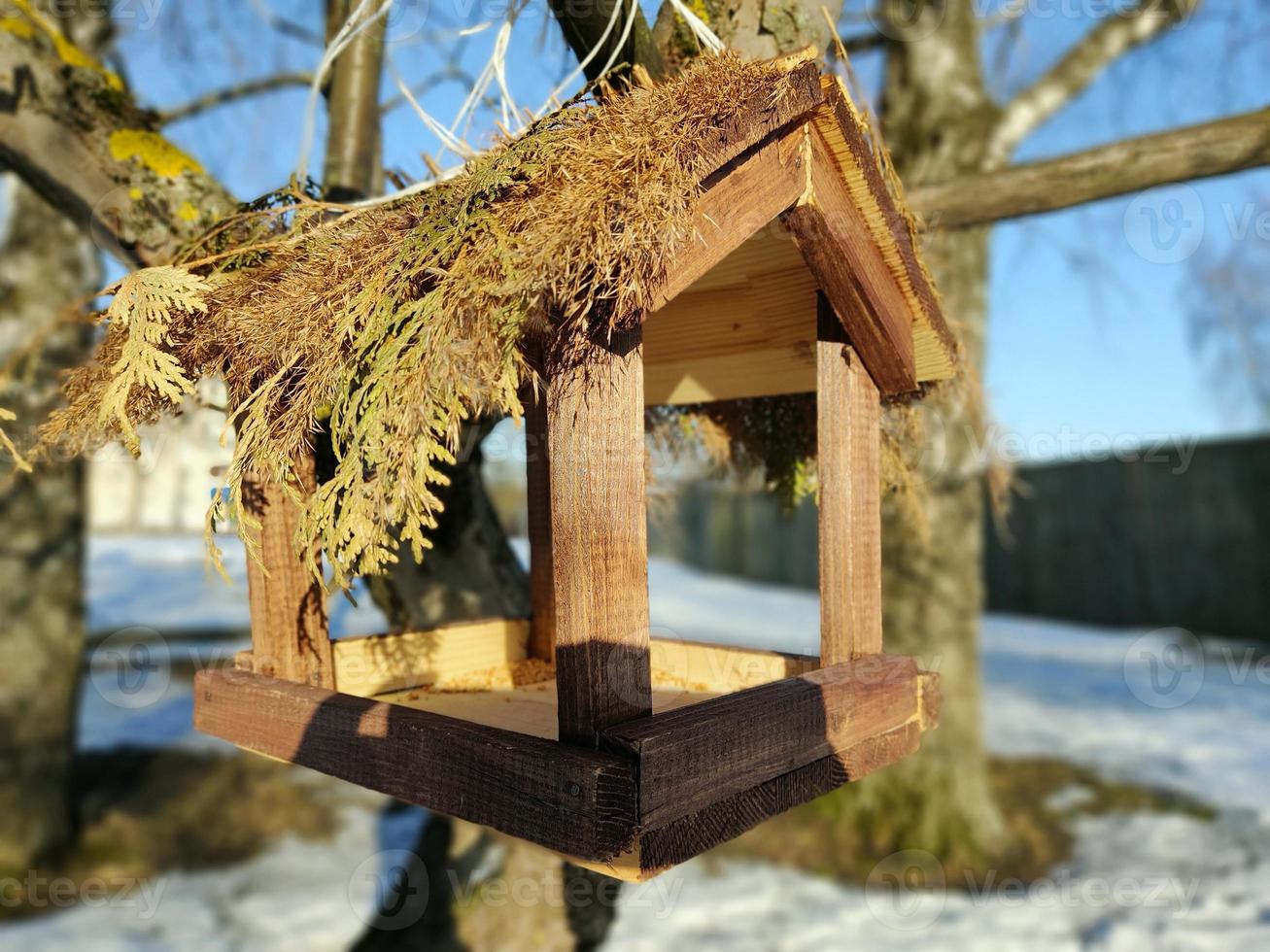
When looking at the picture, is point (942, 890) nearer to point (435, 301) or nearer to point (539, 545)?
point (539, 545)

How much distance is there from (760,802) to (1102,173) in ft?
6.48

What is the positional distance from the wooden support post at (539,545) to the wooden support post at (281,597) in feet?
1.81

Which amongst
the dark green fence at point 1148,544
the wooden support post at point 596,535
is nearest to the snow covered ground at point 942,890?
the dark green fence at point 1148,544

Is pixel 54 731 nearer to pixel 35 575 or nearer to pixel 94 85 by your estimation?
pixel 35 575

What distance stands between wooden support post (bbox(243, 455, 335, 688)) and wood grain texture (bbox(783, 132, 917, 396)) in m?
0.93

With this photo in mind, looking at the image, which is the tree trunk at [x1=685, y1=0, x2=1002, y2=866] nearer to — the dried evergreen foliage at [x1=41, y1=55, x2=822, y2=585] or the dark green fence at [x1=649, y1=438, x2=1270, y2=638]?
the dark green fence at [x1=649, y1=438, x2=1270, y2=638]

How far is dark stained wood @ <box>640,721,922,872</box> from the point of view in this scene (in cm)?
112

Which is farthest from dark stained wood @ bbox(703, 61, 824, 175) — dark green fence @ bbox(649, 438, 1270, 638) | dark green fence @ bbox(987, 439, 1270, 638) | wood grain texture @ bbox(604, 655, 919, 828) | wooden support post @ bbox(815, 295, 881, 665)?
dark green fence @ bbox(987, 439, 1270, 638)

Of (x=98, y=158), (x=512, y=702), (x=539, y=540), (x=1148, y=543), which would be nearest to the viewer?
(x=512, y=702)

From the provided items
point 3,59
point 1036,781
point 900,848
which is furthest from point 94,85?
point 1036,781

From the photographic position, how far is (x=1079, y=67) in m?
4.65

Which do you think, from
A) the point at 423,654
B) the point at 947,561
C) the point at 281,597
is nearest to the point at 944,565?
the point at 947,561

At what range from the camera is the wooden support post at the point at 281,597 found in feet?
5.42

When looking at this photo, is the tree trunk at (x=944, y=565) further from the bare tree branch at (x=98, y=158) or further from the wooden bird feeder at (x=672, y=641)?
the bare tree branch at (x=98, y=158)
